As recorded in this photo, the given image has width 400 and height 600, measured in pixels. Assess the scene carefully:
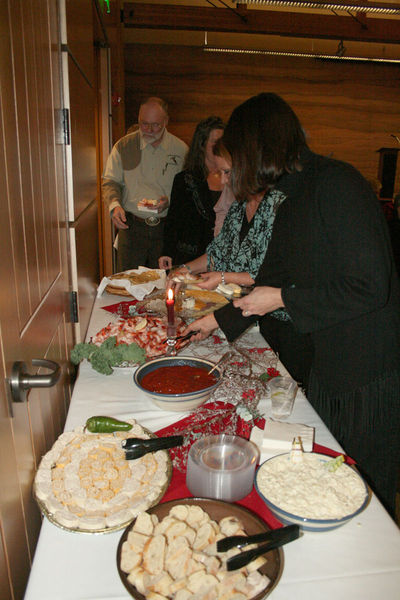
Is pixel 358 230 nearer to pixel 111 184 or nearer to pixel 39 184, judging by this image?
pixel 39 184

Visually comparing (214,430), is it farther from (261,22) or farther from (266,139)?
(261,22)

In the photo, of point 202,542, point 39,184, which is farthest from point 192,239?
point 202,542

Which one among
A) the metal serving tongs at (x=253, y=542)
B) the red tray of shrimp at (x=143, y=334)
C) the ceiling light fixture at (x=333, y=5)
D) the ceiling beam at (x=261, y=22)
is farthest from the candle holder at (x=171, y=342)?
the ceiling beam at (x=261, y=22)

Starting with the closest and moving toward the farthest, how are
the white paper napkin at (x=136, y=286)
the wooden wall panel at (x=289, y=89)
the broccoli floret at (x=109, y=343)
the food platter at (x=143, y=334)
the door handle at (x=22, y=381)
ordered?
the door handle at (x=22, y=381), the broccoli floret at (x=109, y=343), the food platter at (x=143, y=334), the white paper napkin at (x=136, y=286), the wooden wall panel at (x=289, y=89)

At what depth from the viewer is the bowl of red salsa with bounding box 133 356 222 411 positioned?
4.10 ft

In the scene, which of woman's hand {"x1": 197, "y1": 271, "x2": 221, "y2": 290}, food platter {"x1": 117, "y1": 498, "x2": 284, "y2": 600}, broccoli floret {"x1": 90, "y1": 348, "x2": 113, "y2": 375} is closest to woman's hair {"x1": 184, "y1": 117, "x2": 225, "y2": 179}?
woman's hand {"x1": 197, "y1": 271, "x2": 221, "y2": 290}

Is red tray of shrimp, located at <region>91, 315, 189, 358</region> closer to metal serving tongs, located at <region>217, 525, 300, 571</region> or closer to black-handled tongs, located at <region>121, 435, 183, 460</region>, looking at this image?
black-handled tongs, located at <region>121, 435, 183, 460</region>

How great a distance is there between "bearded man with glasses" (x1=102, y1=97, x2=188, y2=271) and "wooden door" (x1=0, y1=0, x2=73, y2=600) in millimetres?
2010

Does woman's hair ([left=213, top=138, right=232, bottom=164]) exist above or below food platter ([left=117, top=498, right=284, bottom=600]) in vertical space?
above

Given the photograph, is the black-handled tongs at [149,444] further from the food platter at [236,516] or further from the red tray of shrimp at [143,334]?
the red tray of shrimp at [143,334]

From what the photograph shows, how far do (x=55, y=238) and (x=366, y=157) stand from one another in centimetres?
713

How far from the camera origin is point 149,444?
100cm

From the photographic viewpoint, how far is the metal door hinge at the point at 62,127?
5.31 ft

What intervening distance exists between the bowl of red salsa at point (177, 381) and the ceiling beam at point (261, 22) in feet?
17.5
